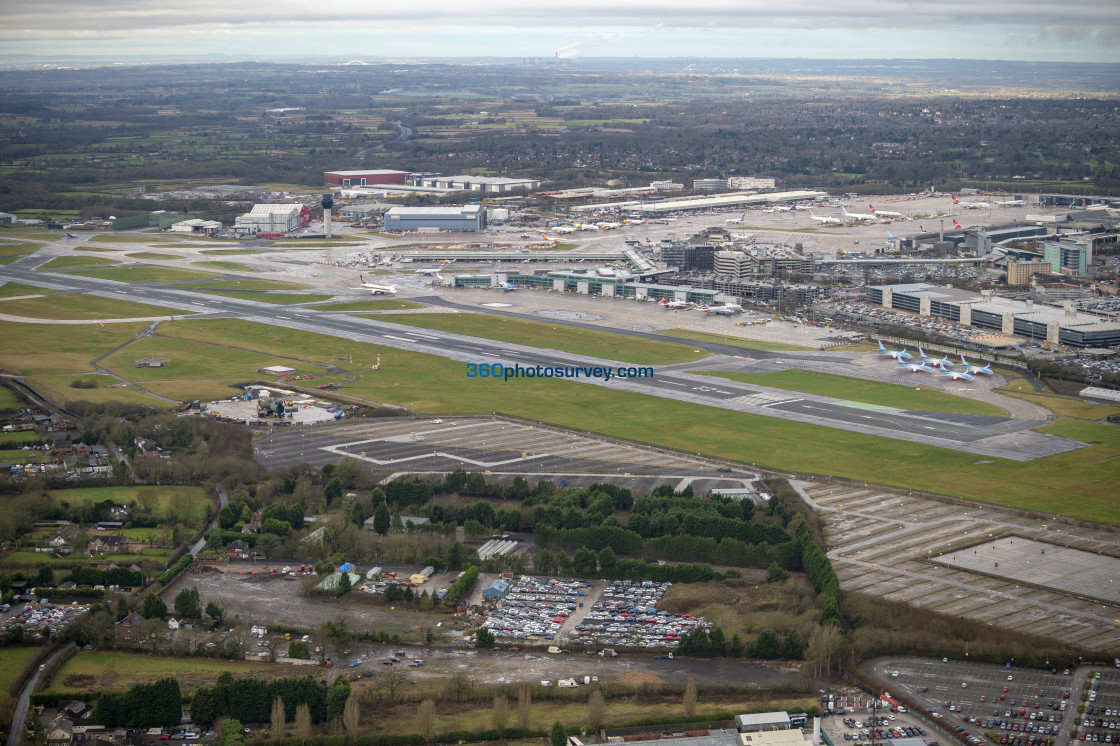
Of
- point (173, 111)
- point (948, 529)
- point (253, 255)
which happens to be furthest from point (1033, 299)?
point (173, 111)

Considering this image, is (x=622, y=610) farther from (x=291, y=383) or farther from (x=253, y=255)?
(x=253, y=255)

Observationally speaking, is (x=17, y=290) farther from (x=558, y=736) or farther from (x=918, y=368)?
(x=558, y=736)

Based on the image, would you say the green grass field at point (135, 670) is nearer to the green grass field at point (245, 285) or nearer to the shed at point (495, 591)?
the shed at point (495, 591)

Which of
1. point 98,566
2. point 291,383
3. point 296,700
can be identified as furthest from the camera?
point 291,383

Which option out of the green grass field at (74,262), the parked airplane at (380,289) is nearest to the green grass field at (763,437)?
the parked airplane at (380,289)

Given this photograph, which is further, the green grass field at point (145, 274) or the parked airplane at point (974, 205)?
the parked airplane at point (974, 205)

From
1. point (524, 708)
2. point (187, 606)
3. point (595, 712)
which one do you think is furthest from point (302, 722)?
point (187, 606)
